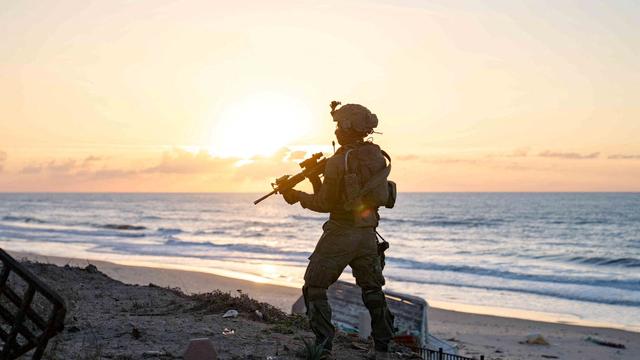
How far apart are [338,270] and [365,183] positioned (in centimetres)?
93

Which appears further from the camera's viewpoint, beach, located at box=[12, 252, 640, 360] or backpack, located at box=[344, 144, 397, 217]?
beach, located at box=[12, 252, 640, 360]

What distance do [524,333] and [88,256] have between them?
23680 millimetres

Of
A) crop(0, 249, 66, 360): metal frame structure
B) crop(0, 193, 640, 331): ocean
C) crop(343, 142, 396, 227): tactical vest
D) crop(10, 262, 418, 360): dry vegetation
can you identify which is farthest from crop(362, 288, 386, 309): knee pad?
crop(0, 193, 640, 331): ocean

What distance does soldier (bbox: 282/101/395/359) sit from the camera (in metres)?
7.02

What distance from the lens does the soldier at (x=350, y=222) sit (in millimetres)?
7020

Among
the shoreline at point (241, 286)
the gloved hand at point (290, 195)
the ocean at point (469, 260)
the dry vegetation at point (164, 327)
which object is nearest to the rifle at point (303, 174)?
the gloved hand at point (290, 195)

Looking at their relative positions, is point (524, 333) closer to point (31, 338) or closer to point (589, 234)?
point (31, 338)

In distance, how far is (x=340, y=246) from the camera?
7070 mm

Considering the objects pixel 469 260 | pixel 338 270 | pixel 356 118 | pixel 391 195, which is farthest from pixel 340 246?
pixel 469 260

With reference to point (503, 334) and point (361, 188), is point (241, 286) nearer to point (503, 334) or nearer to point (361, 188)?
point (503, 334)

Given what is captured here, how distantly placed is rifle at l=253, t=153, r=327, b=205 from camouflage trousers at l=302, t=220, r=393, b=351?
1.83 feet

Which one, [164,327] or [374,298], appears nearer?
[374,298]

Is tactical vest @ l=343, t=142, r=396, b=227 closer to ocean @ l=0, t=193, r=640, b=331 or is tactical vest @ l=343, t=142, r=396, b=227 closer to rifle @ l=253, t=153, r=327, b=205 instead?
rifle @ l=253, t=153, r=327, b=205

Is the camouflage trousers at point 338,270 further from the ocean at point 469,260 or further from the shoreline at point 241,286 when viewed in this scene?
the ocean at point 469,260
